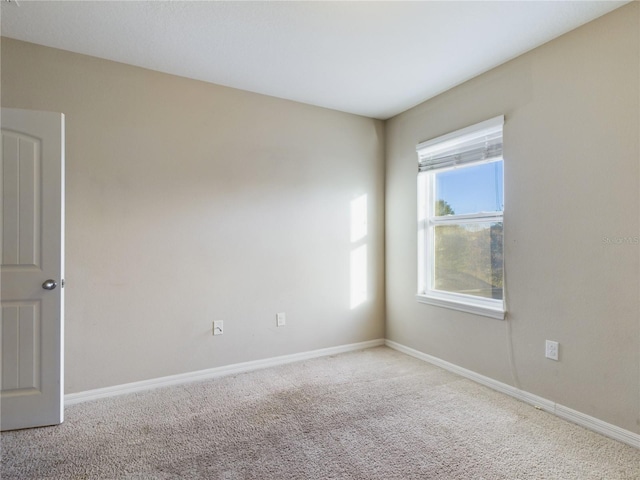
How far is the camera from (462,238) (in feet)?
9.95

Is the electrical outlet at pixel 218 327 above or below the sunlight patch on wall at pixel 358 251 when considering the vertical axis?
below

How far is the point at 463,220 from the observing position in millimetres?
3008

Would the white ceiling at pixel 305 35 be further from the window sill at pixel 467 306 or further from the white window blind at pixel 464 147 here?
the window sill at pixel 467 306

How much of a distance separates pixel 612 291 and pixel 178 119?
315 centimetres

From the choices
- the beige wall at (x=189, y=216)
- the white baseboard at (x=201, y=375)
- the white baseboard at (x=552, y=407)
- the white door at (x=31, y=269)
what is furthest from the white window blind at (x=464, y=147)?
the white door at (x=31, y=269)

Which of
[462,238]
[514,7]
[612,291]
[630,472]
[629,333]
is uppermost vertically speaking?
[514,7]

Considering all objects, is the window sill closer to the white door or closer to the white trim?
the white trim

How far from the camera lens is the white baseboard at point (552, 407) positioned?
1.94 meters

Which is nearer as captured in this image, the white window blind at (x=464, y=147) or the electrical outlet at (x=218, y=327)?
the white window blind at (x=464, y=147)

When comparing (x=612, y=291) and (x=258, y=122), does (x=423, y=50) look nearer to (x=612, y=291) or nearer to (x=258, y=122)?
(x=258, y=122)

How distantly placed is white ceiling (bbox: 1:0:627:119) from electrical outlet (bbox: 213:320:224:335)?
78.1 inches

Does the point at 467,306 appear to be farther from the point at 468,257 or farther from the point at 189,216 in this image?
the point at 189,216

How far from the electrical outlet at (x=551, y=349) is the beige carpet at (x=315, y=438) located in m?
0.37

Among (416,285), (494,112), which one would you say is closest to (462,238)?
(416,285)
